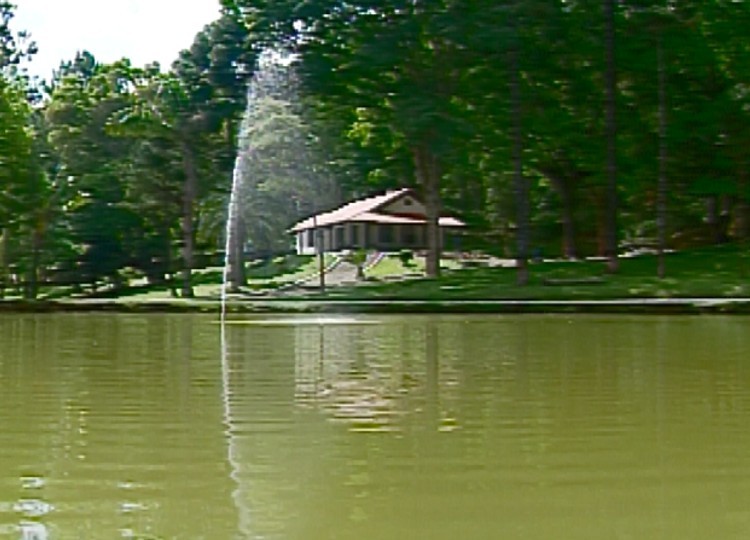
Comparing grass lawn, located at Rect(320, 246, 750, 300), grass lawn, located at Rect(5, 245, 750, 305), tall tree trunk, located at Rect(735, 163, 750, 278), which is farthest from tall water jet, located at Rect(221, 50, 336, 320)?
tall tree trunk, located at Rect(735, 163, 750, 278)

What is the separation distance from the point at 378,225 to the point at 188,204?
18.0m

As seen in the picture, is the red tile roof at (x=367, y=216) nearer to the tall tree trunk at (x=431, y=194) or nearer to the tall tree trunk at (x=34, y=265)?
the tall tree trunk at (x=34, y=265)

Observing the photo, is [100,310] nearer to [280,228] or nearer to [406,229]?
[280,228]

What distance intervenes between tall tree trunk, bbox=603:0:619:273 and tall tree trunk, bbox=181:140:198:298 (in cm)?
1466

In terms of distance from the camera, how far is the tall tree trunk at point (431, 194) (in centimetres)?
4019

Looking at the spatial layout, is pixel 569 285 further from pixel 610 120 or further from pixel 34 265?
pixel 34 265

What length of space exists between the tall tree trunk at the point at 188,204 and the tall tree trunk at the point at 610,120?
14660mm

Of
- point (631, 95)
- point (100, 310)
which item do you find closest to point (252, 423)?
point (100, 310)

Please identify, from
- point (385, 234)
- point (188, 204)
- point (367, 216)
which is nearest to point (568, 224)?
point (188, 204)

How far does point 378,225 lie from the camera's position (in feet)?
199

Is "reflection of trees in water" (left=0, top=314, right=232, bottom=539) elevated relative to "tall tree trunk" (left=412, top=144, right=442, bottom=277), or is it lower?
lower

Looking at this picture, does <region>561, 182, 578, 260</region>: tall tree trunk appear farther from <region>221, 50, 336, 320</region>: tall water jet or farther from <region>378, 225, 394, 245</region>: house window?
<region>378, 225, 394, 245</region>: house window

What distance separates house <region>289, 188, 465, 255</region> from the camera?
197 ft

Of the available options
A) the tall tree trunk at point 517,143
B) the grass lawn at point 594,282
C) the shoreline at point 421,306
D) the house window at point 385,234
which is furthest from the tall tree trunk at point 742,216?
the house window at point 385,234
